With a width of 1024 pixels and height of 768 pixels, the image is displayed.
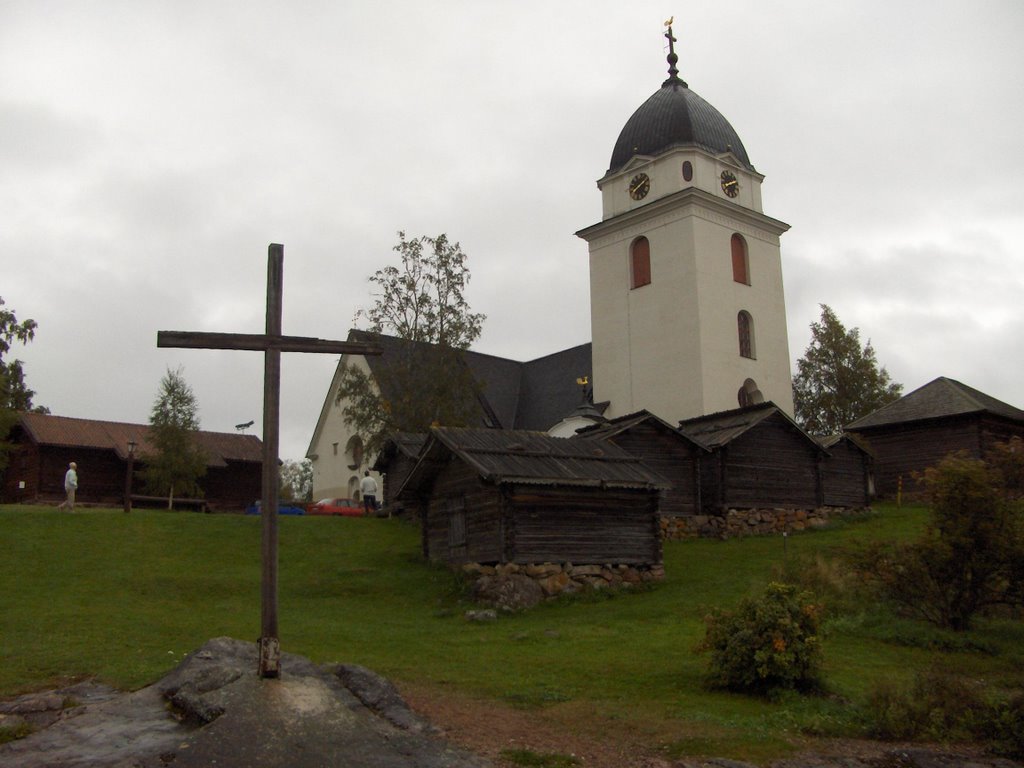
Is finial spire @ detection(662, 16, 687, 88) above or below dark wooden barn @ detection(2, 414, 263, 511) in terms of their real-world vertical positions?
above

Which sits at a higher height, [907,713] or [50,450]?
[50,450]

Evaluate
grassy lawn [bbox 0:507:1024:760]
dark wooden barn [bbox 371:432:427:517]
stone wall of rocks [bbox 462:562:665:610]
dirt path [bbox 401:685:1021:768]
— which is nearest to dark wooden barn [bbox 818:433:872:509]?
grassy lawn [bbox 0:507:1024:760]

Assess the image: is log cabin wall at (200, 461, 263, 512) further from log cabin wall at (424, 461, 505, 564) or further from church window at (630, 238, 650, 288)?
church window at (630, 238, 650, 288)

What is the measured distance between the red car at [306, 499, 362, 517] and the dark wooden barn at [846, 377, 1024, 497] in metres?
21.8

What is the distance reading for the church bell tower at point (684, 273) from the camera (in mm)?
48969

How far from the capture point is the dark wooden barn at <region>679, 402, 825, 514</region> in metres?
35.6

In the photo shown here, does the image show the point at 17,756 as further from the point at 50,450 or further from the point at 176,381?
the point at 50,450

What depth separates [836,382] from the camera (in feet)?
205

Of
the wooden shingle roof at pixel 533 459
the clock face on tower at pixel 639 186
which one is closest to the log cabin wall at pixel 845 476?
the wooden shingle roof at pixel 533 459

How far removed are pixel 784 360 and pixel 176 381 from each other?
29.3 m

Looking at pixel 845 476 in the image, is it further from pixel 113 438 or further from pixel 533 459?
pixel 113 438

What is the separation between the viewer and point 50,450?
43.3 metres

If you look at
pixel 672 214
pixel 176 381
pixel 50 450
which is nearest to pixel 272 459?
pixel 176 381

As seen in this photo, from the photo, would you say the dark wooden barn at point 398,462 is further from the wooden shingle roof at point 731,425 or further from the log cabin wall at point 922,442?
the log cabin wall at point 922,442
